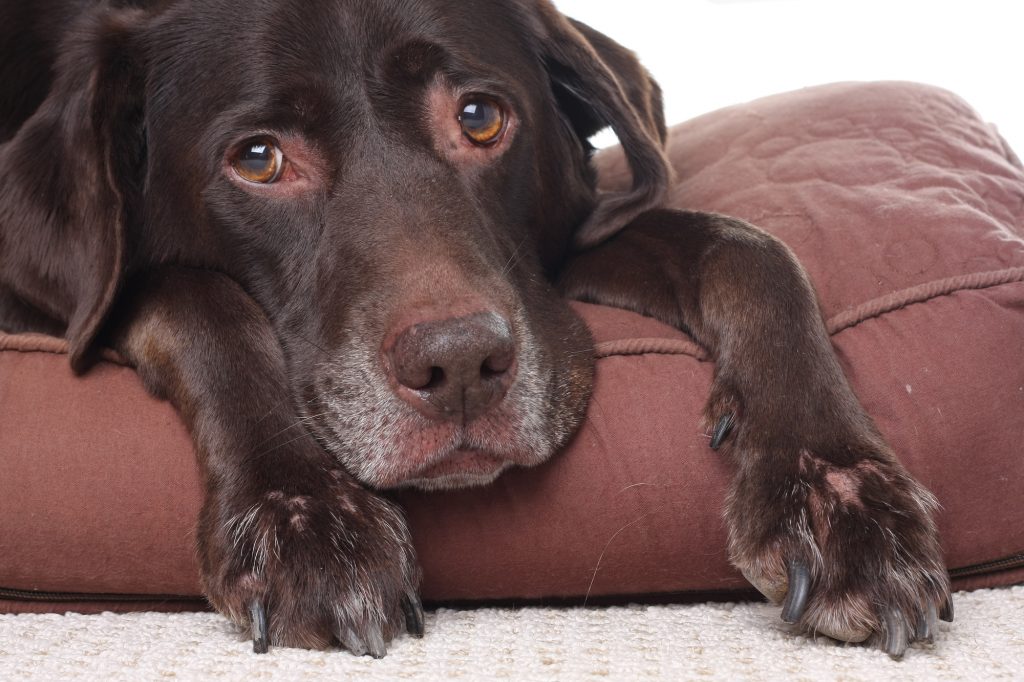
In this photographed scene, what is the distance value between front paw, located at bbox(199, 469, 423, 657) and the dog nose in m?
0.21

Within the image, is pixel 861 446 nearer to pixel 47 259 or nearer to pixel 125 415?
pixel 125 415

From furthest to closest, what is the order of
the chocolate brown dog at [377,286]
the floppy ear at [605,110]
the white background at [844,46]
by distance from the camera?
the white background at [844,46]
the floppy ear at [605,110]
the chocolate brown dog at [377,286]

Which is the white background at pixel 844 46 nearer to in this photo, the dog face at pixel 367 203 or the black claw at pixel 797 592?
the dog face at pixel 367 203

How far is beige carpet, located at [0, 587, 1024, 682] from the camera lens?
148 centimetres

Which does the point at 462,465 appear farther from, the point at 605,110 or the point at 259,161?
the point at 605,110

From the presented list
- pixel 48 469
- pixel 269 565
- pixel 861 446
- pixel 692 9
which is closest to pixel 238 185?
pixel 48 469

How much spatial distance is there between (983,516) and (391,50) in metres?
1.34

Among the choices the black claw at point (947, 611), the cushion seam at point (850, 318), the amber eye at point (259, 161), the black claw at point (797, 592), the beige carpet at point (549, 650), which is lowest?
the beige carpet at point (549, 650)

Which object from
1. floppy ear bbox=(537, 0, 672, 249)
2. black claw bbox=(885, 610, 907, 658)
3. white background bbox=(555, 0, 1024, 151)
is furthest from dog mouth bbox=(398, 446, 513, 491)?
white background bbox=(555, 0, 1024, 151)

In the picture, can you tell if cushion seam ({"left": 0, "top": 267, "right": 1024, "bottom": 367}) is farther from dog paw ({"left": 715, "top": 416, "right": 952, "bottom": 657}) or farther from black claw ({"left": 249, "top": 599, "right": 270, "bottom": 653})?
black claw ({"left": 249, "top": 599, "right": 270, "bottom": 653})

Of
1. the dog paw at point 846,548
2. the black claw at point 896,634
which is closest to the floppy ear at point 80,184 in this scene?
the dog paw at point 846,548

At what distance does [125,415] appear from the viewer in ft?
6.19

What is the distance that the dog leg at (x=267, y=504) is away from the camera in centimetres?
156

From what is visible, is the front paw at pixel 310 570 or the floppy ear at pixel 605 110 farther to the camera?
the floppy ear at pixel 605 110
